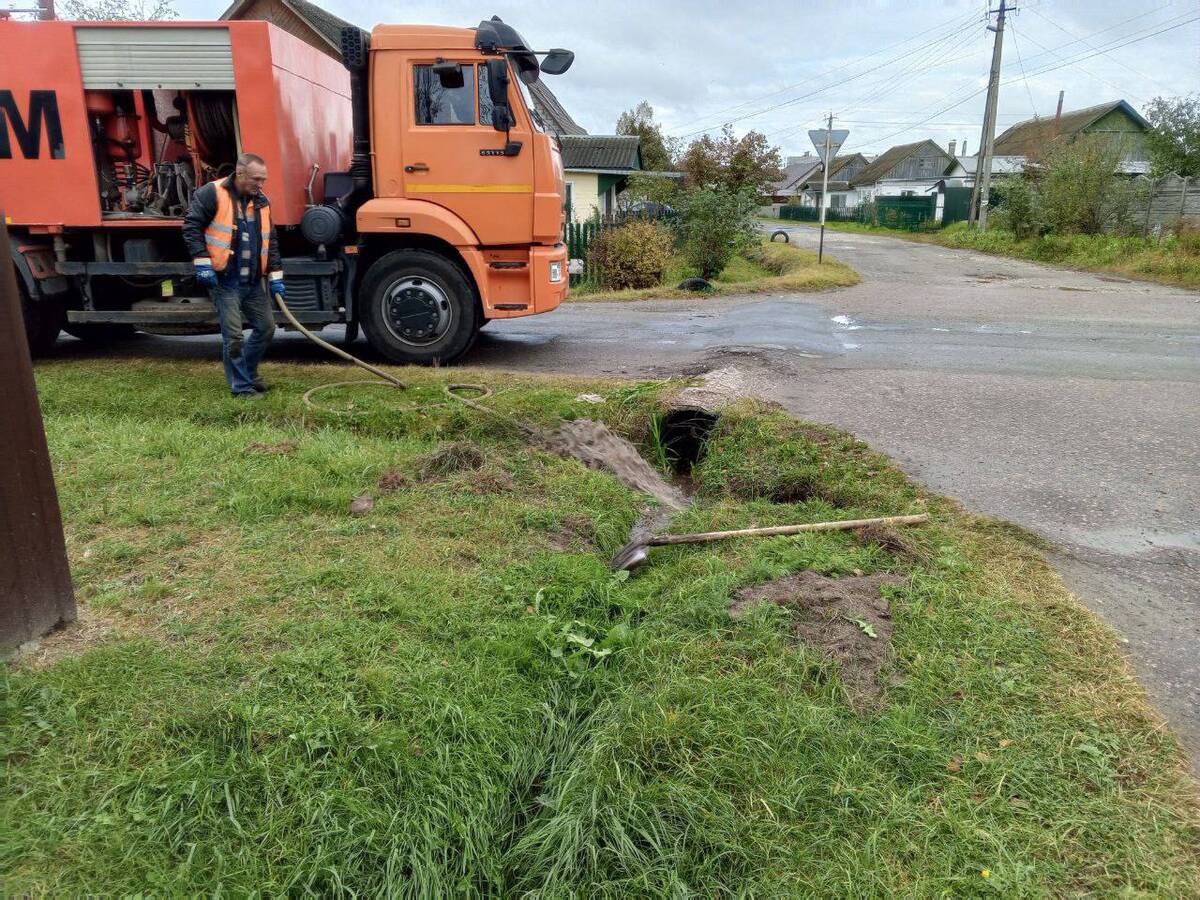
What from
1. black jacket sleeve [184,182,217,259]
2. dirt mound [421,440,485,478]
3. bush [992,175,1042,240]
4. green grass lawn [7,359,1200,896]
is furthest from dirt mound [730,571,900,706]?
bush [992,175,1042,240]

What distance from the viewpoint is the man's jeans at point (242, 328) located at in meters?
6.66

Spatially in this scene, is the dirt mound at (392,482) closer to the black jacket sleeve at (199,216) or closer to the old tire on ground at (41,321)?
the black jacket sleeve at (199,216)

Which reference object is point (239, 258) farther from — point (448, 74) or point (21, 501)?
point (21, 501)

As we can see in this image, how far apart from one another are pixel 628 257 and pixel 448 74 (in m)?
8.77

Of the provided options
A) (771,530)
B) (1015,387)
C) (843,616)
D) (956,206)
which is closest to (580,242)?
(1015,387)

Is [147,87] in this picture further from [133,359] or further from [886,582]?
[886,582]

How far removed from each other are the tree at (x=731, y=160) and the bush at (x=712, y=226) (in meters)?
11.7

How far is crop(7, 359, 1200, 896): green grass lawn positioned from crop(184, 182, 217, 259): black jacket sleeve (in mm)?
2387

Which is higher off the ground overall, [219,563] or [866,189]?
[866,189]

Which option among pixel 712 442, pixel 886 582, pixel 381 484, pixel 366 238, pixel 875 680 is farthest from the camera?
pixel 366 238

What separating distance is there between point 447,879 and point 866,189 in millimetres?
89171

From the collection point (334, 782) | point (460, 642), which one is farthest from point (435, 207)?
point (334, 782)

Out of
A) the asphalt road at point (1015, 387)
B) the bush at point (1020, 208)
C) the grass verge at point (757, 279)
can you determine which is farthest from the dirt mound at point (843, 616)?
the bush at point (1020, 208)

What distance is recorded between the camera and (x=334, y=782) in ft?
8.84
